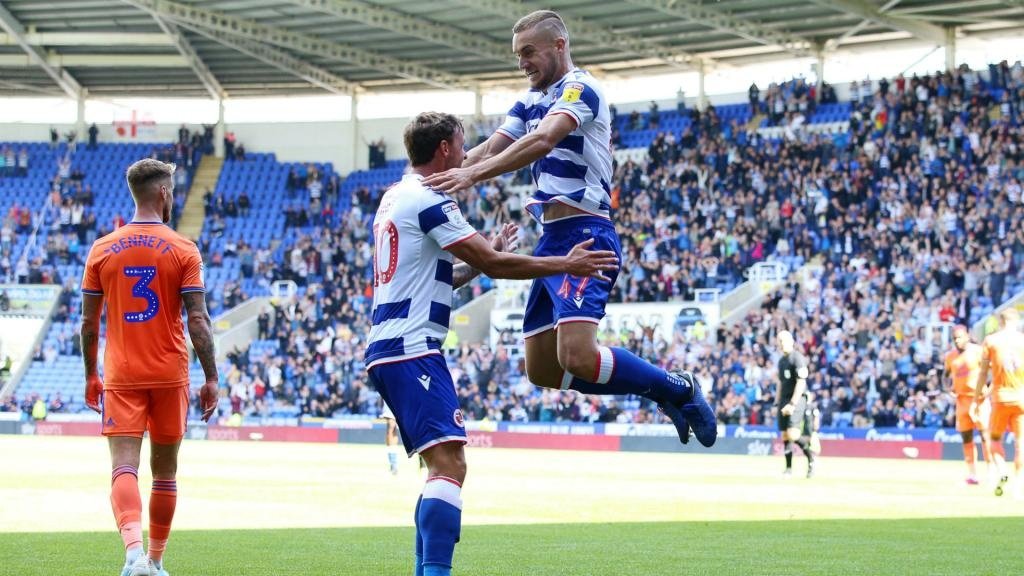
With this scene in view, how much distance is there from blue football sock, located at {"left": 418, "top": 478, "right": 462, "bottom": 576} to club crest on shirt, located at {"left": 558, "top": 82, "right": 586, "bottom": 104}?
7.49ft

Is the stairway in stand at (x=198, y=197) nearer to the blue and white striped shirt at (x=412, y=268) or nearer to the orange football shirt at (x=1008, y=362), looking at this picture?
the orange football shirt at (x=1008, y=362)

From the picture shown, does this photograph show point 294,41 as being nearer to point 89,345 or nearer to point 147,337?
point 89,345

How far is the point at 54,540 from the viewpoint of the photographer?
10594mm

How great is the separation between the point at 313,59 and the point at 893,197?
2245 cm

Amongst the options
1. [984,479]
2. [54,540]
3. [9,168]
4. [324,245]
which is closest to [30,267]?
[9,168]

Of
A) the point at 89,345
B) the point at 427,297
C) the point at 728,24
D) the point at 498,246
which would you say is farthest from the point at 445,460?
the point at 728,24

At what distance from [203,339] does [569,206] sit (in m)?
2.21

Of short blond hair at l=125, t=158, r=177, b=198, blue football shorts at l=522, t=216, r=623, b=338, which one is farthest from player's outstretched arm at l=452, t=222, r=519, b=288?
short blond hair at l=125, t=158, r=177, b=198

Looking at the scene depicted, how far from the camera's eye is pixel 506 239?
791 cm

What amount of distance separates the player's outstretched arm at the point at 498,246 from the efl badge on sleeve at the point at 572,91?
2.51 feet

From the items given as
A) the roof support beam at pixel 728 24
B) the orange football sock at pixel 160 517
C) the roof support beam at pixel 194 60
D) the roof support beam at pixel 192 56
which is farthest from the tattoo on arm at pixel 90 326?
the roof support beam at pixel 194 60

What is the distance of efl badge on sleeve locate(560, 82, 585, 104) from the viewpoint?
7746mm

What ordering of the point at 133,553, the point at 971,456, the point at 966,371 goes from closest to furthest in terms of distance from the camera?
the point at 133,553 < the point at 971,456 < the point at 966,371

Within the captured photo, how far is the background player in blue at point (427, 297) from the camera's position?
6680 mm
